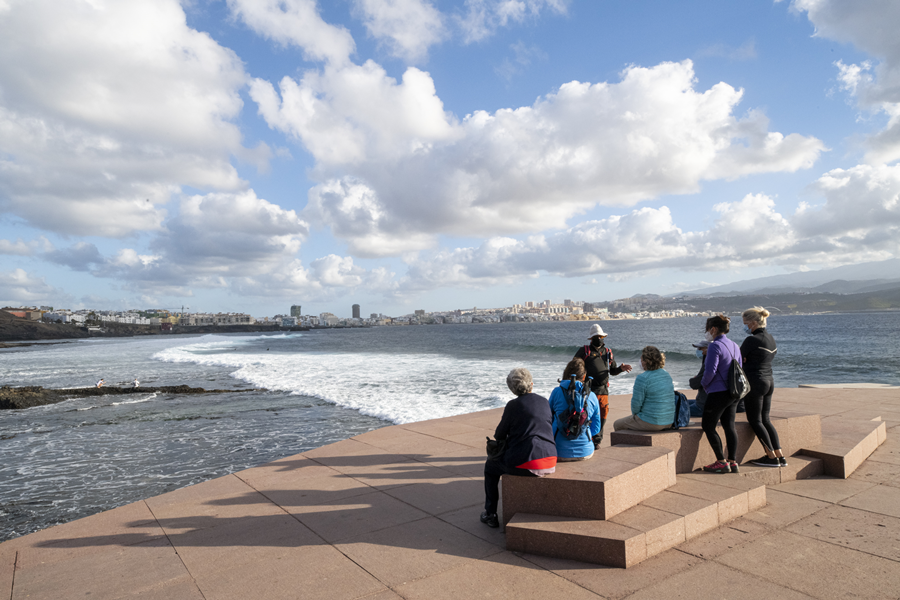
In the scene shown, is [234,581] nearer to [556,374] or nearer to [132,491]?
[132,491]

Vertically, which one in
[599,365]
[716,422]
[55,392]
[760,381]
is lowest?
[55,392]

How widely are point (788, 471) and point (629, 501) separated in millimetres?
2333

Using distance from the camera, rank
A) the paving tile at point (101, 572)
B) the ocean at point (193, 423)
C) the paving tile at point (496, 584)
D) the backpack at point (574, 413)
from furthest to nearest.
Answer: the ocean at point (193, 423), the backpack at point (574, 413), the paving tile at point (101, 572), the paving tile at point (496, 584)

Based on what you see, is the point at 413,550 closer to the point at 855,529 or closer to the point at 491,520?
the point at 491,520

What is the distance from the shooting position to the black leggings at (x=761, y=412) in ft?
16.4

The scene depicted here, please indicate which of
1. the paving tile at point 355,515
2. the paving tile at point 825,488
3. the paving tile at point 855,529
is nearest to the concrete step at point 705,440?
the paving tile at point 825,488

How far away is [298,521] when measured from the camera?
4668mm

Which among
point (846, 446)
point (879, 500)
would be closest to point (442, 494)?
point (879, 500)

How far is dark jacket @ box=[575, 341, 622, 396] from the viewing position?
19.0 ft

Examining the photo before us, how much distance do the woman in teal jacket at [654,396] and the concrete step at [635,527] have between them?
84 centimetres

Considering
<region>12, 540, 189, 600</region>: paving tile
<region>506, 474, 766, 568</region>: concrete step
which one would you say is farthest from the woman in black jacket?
<region>12, 540, 189, 600</region>: paving tile

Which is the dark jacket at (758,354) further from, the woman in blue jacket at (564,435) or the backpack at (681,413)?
the woman in blue jacket at (564,435)

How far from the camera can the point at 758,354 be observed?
16.4 ft

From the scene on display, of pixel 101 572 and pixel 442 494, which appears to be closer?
pixel 101 572
